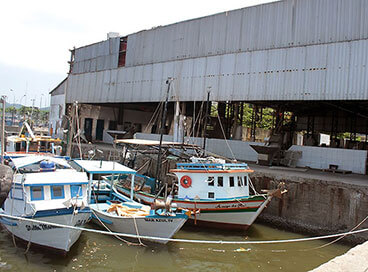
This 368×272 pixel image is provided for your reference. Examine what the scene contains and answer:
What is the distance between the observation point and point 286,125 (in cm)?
2928

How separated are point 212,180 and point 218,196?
74 cm

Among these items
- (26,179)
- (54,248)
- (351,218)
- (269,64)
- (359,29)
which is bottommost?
(54,248)

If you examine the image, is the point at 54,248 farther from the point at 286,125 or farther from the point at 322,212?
the point at 286,125

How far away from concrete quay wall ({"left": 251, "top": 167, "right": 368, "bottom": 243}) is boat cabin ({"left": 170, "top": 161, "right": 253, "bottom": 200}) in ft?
6.09

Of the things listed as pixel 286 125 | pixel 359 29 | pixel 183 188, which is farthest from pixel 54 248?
pixel 286 125

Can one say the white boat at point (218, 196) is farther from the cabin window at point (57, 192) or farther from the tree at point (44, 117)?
the tree at point (44, 117)

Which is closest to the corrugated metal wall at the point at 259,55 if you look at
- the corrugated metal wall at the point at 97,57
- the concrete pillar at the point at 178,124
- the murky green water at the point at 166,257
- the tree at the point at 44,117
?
the concrete pillar at the point at 178,124

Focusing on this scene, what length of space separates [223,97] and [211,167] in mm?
8657

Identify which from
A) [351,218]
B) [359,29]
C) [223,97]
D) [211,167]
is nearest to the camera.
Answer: [351,218]

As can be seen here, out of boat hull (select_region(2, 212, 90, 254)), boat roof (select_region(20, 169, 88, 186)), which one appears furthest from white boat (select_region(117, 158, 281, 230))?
boat hull (select_region(2, 212, 90, 254))

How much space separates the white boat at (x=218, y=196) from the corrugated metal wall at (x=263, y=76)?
7.14m

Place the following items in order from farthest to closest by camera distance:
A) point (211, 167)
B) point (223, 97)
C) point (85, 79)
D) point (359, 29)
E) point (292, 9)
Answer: point (85, 79), point (223, 97), point (292, 9), point (359, 29), point (211, 167)

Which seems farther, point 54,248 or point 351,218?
point 351,218

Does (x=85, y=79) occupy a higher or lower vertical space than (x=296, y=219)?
higher
